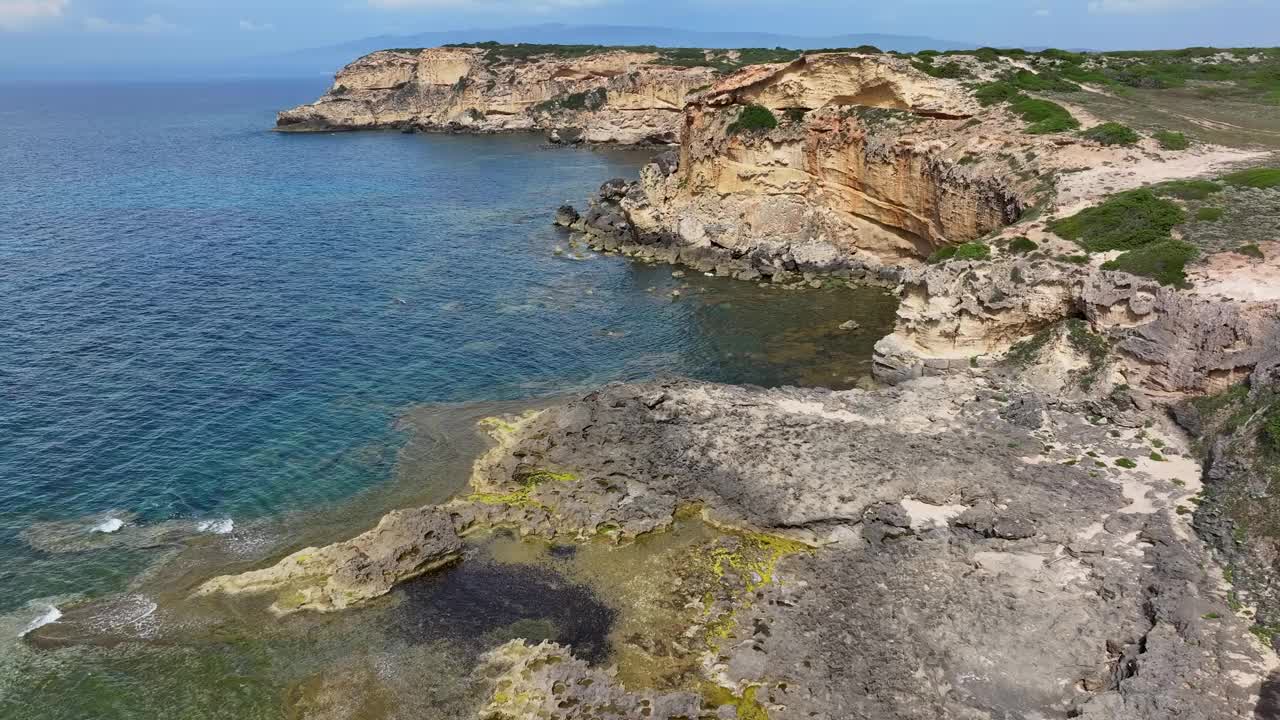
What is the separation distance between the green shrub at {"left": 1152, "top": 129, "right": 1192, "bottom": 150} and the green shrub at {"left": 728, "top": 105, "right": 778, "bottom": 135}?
27.6 metres

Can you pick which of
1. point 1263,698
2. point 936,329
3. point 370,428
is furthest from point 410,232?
point 1263,698

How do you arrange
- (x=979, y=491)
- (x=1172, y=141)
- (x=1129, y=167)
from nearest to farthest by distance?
(x=979, y=491)
(x=1129, y=167)
(x=1172, y=141)

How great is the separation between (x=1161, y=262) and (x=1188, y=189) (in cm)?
891

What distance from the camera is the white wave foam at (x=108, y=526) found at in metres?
30.8

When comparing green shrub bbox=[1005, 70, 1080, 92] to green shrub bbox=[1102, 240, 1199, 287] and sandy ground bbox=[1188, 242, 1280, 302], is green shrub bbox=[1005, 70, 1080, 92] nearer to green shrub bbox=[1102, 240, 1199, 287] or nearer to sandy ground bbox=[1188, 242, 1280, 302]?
green shrub bbox=[1102, 240, 1199, 287]

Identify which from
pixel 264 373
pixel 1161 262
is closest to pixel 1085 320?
pixel 1161 262

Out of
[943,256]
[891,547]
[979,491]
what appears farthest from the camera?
[943,256]

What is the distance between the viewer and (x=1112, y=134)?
4947cm

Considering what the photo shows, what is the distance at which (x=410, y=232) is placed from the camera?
77188 millimetres

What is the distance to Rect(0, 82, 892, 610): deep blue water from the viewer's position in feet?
113

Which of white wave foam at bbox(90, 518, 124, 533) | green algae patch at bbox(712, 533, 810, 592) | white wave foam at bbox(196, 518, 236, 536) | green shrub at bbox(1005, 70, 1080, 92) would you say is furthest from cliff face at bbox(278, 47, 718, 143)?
green algae patch at bbox(712, 533, 810, 592)

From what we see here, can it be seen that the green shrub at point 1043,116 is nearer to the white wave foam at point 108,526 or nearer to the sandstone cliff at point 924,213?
the sandstone cliff at point 924,213

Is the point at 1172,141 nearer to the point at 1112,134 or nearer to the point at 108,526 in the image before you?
the point at 1112,134

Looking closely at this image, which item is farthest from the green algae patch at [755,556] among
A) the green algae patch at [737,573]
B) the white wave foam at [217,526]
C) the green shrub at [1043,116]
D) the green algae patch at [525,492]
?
the green shrub at [1043,116]
